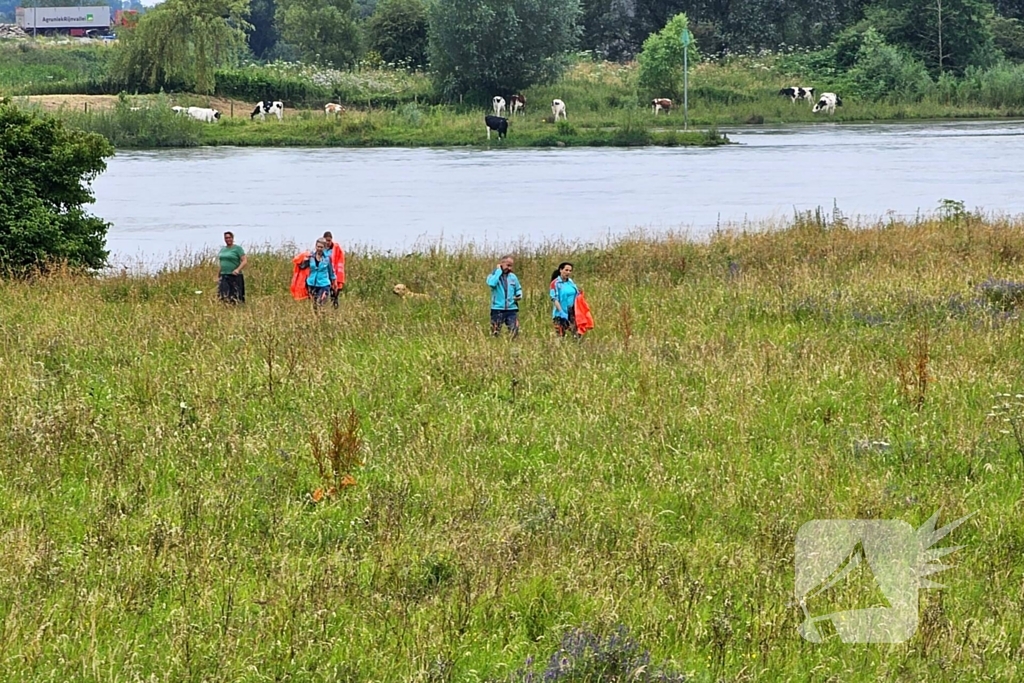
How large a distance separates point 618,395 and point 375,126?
→ 49.0 meters

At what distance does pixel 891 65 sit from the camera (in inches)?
2820

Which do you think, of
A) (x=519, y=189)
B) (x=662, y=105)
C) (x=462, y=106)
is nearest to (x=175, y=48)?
(x=462, y=106)

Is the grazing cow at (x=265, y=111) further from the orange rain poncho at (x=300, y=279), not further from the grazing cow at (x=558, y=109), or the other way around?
the orange rain poncho at (x=300, y=279)

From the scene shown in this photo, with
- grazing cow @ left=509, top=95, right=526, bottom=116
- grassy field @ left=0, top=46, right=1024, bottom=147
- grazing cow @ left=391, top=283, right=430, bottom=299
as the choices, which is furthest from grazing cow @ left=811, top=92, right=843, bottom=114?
grazing cow @ left=391, top=283, right=430, bottom=299

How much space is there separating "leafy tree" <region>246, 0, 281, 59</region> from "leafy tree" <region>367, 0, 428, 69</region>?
45.8m

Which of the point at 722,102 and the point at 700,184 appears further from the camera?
the point at 722,102

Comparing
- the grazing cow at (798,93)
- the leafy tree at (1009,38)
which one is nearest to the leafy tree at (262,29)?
the grazing cow at (798,93)

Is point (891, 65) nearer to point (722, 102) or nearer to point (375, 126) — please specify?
point (722, 102)

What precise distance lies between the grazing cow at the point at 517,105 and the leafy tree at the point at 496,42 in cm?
360

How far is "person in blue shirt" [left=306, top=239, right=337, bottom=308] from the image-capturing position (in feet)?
57.3

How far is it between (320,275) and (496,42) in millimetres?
53884

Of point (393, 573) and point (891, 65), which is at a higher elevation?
point (891, 65)

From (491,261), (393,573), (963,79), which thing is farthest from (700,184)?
(963,79)

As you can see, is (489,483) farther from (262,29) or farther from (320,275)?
(262,29)
